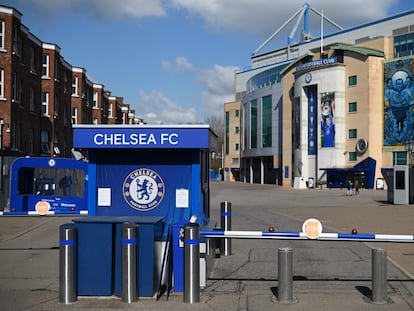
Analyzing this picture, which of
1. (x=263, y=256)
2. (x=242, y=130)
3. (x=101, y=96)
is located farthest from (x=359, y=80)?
(x=263, y=256)

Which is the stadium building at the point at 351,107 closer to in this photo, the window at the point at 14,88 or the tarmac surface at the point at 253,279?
the window at the point at 14,88

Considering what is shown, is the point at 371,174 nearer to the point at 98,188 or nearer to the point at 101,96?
the point at 101,96

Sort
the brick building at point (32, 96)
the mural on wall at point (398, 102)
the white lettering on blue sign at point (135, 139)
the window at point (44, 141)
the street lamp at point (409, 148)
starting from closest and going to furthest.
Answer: the white lettering on blue sign at point (135, 139) < the brick building at point (32, 96) < the window at point (44, 141) < the street lamp at point (409, 148) < the mural on wall at point (398, 102)

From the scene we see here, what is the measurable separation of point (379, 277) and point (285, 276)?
4.09 ft

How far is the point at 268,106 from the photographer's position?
77188 millimetres

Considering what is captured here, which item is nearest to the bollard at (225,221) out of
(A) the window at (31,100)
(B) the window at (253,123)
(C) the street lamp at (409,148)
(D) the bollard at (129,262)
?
(D) the bollard at (129,262)

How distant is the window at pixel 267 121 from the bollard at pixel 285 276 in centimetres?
7002

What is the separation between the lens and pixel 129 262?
713cm

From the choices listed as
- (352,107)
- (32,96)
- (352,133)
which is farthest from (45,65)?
(352,133)

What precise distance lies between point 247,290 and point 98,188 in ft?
9.73

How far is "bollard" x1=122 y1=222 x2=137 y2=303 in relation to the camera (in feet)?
23.3

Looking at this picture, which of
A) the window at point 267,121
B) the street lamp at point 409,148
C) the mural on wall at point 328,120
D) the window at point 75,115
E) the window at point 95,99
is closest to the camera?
the window at point 75,115

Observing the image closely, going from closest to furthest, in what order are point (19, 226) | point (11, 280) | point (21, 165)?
point (11, 280) → point (19, 226) → point (21, 165)

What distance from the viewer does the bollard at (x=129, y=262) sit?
7113mm
